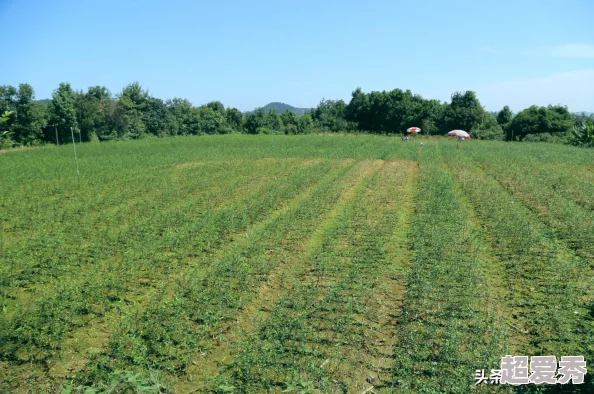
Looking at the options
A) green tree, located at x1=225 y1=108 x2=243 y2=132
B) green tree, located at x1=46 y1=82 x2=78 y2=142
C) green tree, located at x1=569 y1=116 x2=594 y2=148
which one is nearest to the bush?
green tree, located at x1=569 y1=116 x2=594 y2=148

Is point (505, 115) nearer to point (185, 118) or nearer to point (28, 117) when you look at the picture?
point (185, 118)

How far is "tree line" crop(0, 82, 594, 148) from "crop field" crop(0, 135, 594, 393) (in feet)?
108

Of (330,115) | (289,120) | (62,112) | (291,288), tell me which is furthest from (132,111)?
(291,288)

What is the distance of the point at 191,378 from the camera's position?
196 inches

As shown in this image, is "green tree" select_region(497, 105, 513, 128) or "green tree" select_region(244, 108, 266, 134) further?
"green tree" select_region(244, 108, 266, 134)

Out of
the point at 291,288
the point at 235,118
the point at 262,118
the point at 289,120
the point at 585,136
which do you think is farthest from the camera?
the point at 289,120

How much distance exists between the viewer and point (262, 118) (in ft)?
206

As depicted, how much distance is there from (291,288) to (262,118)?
57526mm

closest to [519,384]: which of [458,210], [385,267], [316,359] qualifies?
[316,359]

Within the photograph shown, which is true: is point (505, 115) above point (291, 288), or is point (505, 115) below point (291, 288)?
above

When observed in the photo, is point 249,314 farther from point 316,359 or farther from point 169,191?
point 169,191

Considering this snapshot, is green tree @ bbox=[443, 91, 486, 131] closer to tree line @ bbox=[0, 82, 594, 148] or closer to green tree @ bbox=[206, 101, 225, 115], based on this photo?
tree line @ bbox=[0, 82, 594, 148]

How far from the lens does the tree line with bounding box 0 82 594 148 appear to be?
140 feet

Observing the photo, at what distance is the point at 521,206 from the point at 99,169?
20792 millimetres
